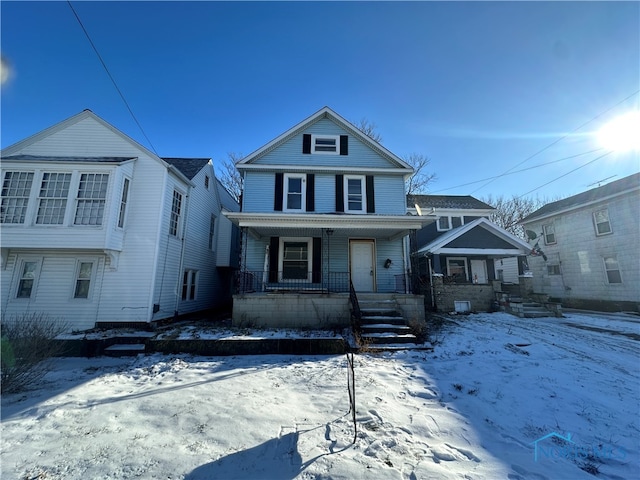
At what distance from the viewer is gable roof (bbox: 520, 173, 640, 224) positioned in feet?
42.7

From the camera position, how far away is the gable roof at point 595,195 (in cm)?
1302

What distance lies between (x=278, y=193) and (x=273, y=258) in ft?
9.21

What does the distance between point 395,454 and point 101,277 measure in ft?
32.8

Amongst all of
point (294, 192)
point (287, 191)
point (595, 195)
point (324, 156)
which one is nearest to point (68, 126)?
point (287, 191)

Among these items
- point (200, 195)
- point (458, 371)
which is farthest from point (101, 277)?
point (458, 371)

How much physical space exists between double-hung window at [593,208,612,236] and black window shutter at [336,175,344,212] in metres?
13.5

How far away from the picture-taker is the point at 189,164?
1288cm

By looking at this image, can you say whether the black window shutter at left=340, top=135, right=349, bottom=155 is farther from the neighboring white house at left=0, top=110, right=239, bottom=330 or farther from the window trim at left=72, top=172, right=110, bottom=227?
the window trim at left=72, top=172, right=110, bottom=227

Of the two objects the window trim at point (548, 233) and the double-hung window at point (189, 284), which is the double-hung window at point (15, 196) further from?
the window trim at point (548, 233)

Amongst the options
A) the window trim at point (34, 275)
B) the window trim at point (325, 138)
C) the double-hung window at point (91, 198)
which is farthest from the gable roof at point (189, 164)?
the window trim at point (34, 275)

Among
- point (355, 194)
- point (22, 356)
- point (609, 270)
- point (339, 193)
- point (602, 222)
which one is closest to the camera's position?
point (22, 356)

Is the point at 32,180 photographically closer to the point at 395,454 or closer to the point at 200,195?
the point at 200,195

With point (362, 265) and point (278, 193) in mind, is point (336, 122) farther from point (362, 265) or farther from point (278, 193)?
point (362, 265)

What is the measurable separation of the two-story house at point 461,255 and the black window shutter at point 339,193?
5003mm
